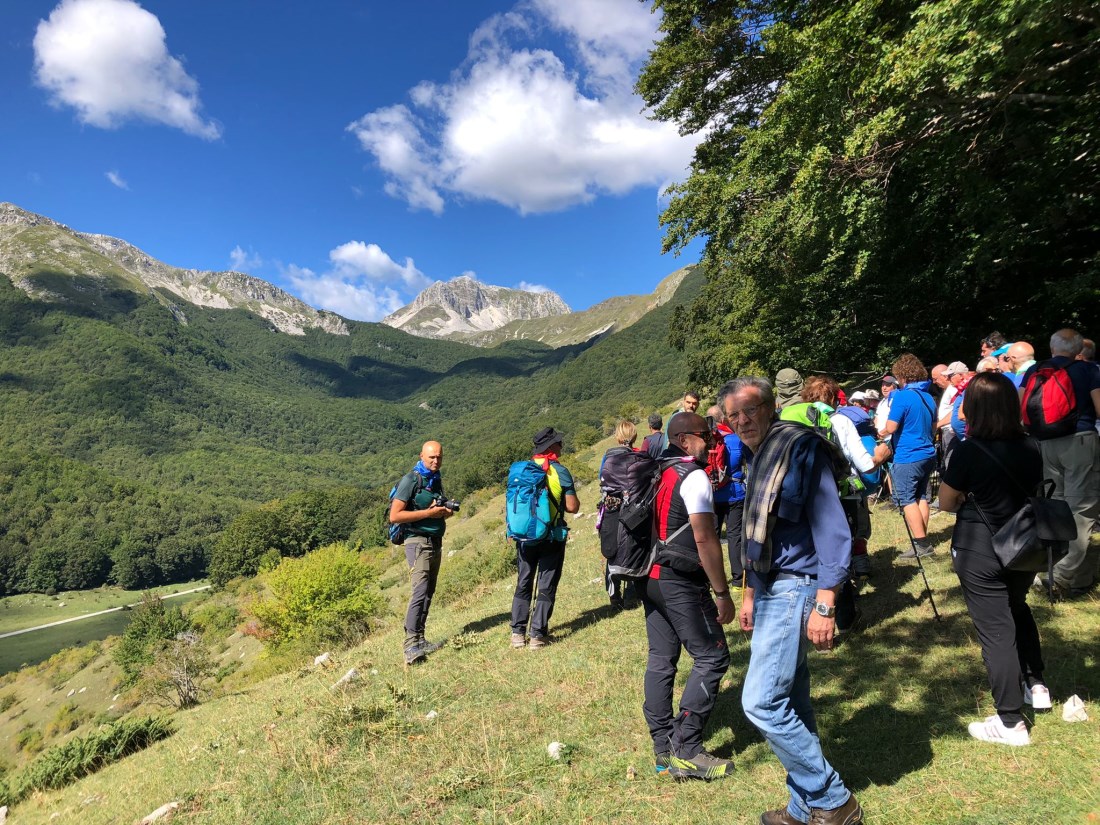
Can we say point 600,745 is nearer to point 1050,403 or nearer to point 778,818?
point 778,818

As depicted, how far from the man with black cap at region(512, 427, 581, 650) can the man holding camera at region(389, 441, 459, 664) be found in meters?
1.08

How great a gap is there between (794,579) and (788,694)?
1.78ft

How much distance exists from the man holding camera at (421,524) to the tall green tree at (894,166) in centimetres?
707

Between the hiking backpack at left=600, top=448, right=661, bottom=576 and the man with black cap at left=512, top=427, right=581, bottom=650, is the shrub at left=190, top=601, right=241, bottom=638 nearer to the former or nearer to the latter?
the man with black cap at left=512, top=427, right=581, bottom=650

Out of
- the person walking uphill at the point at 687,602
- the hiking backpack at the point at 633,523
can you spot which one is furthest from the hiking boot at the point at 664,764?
A: the hiking backpack at the point at 633,523

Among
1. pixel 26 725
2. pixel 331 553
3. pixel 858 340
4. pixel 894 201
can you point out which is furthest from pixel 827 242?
pixel 26 725

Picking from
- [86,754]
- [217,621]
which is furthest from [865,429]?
[217,621]

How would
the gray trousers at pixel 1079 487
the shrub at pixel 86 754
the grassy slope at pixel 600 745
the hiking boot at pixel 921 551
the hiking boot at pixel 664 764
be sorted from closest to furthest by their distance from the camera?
the grassy slope at pixel 600 745, the hiking boot at pixel 664 764, the gray trousers at pixel 1079 487, the hiking boot at pixel 921 551, the shrub at pixel 86 754

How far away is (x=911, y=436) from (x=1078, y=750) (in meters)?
3.23

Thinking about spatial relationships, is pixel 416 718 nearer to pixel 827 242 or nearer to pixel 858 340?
pixel 827 242

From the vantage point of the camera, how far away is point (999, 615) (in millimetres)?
3049

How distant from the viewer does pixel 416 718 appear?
484 centimetres

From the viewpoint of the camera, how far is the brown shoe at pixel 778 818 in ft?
8.79

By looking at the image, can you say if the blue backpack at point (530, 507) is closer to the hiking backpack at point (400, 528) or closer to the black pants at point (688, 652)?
the hiking backpack at point (400, 528)
